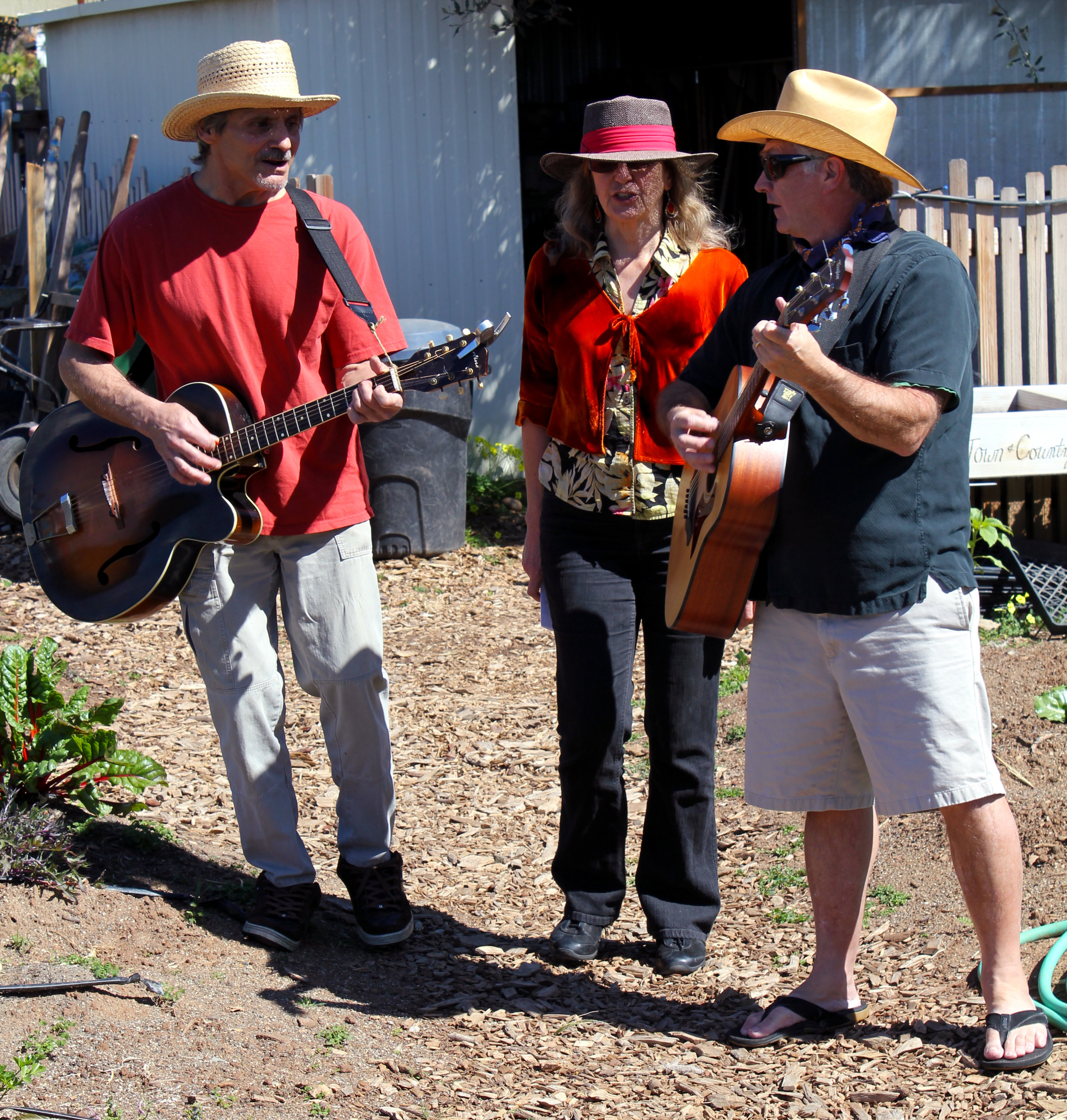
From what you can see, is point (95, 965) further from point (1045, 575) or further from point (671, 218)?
point (1045, 575)

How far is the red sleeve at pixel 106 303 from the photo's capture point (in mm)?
3420

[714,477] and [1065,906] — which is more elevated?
[714,477]

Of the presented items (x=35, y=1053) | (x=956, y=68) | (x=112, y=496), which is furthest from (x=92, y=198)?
(x=35, y=1053)

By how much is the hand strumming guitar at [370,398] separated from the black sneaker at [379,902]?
1315mm

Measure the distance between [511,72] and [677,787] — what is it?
6.90 m

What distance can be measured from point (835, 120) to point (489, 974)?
2416mm

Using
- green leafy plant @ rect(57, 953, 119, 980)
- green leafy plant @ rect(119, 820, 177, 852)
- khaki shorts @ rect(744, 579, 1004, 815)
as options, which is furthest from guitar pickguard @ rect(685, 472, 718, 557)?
green leafy plant @ rect(119, 820, 177, 852)

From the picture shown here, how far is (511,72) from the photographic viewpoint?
8.94m

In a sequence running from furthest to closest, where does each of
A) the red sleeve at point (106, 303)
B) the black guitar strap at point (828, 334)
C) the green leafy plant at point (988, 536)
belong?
the green leafy plant at point (988, 536) → the red sleeve at point (106, 303) → the black guitar strap at point (828, 334)

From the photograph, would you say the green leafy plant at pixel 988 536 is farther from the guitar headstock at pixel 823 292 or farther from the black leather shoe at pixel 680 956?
the guitar headstock at pixel 823 292

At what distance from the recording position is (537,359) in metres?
3.52

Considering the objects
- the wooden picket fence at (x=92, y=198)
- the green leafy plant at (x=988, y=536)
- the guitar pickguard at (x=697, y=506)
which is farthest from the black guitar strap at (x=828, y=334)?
the wooden picket fence at (x=92, y=198)

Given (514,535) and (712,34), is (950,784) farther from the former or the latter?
(712,34)

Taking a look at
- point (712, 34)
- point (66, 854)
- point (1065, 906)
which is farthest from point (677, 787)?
point (712, 34)
